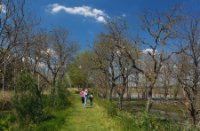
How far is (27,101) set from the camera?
1617cm

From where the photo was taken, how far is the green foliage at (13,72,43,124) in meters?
15.8

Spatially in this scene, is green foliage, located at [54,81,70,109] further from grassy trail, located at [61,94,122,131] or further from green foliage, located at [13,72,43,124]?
green foliage, located at [13,72,43,124]

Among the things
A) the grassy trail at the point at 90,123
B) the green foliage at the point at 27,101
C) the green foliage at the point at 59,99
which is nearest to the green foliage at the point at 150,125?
the grassy trail at the point at 90,123

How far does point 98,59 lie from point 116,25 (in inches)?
630

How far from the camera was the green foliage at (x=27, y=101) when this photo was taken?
1585 centimetres

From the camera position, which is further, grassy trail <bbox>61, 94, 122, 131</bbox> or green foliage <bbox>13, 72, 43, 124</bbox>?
green foliage <bbox>13, 72, 43, 124</bbox>

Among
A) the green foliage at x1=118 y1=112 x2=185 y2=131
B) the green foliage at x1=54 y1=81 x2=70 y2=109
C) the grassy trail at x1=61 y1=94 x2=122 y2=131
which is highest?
the green foliage at x1=54 y1=81 x2=70 y2=109

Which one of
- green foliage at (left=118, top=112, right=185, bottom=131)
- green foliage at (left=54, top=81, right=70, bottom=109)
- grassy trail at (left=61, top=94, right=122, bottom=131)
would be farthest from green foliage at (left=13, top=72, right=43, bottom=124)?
green foliage at (left=54, top=81, right=70, bottom=109)

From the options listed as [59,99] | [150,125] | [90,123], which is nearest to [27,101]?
[90,123]

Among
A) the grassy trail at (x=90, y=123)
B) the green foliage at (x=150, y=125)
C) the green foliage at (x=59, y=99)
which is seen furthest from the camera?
the green foliage at (x=59, y=99)

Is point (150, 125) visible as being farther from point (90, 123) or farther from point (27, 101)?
point (27, 101)

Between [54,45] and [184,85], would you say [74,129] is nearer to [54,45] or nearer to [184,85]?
[184,85]

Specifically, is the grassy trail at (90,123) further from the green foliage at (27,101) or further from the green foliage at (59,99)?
the green foliage at (59,99)

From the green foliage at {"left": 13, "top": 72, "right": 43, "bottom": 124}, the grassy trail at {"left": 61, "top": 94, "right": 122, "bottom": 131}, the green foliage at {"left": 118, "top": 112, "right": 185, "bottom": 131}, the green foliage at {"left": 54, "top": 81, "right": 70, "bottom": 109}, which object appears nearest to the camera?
the green foliage at {"left": 118, "top": 112, "right": 185, "bottom": 131}
